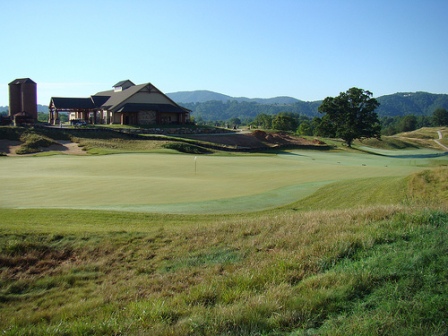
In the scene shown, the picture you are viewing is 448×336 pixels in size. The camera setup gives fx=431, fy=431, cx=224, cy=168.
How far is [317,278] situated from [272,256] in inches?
76.2

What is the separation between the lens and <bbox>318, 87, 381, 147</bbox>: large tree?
73000 millimetres

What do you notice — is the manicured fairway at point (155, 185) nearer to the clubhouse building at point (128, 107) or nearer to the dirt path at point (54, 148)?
the dirt path at point (54, 148)

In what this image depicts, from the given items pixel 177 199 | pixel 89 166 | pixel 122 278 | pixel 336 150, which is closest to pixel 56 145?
pixel 89 166

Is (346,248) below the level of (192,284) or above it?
above

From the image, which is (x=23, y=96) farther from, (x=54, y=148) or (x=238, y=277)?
(x=238, y=277)

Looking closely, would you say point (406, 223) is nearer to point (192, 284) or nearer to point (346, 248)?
point (346, 248)

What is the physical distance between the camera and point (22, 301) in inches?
312

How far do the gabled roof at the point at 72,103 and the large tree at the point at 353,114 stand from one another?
43.8m

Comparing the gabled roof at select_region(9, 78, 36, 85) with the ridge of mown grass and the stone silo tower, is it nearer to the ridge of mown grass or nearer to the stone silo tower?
the stone silo tower

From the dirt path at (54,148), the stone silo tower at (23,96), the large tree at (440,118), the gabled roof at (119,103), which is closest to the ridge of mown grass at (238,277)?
the dirt path at (54,148)

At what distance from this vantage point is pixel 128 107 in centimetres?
7406

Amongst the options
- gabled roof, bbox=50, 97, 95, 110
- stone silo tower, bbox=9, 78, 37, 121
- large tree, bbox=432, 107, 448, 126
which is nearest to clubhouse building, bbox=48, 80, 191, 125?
gabled roof, bbox=50, 97, 95, 110

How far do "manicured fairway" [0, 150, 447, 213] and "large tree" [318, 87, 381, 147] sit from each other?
126ft

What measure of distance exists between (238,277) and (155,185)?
17607 millimetres
